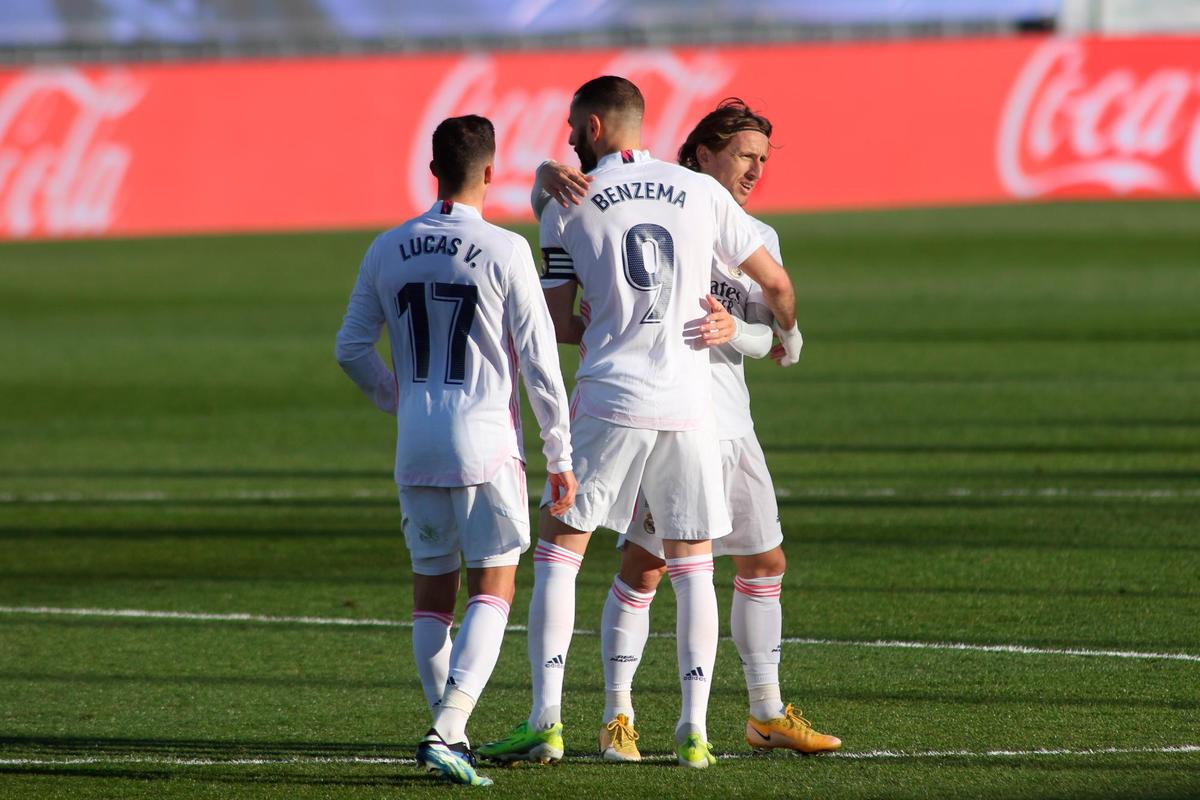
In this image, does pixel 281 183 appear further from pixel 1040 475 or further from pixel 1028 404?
pixel 1040 475

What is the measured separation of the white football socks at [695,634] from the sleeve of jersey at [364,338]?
0.94m

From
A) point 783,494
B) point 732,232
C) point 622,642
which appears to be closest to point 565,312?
point 732,232

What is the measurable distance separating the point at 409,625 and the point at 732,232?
9.02ft

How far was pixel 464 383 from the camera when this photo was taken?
5172 millimetres

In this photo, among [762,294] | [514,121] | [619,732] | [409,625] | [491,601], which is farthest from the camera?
[514,121]

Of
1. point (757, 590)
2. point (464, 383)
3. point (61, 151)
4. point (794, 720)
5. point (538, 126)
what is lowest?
point (794, 720)

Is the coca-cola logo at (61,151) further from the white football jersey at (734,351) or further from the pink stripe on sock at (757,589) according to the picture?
the pink stripe on sock at (757,589)

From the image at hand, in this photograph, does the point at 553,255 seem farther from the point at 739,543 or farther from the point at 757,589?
the point at 757,589

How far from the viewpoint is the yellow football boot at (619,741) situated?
544 centimetres

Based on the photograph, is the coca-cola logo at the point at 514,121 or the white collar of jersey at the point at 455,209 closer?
the white collar of jersey at the point at 455,209

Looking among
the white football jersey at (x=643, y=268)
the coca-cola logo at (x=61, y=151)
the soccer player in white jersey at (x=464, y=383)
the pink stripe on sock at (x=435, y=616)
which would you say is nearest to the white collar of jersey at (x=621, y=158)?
the white football jersey at (x=643, y=268)

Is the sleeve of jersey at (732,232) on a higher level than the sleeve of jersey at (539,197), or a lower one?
lower

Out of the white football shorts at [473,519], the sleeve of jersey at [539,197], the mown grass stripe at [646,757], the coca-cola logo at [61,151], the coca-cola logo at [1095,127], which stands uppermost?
the coca-cola logo at [1095,127]

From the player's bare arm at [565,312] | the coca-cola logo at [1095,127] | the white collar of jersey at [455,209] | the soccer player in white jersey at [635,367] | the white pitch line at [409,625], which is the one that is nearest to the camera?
the white collar of jersey at [455,209]
